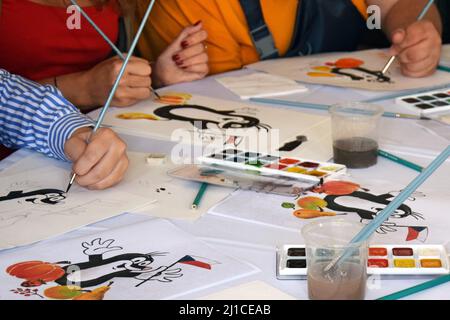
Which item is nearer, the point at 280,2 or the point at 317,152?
the point at 317,152

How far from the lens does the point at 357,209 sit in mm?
1177

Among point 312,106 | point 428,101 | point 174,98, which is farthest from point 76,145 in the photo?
point 428,101

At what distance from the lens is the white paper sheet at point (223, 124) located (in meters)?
1.46

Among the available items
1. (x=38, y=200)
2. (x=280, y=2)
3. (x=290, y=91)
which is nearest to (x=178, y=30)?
(x=280, y=2)

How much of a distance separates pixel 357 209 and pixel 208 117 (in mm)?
526

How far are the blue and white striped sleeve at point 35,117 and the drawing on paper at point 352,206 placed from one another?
1.50ft

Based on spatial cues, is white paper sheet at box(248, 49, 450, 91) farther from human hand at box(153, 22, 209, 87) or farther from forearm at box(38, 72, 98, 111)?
forearm at box(38, 72, 98, 111)

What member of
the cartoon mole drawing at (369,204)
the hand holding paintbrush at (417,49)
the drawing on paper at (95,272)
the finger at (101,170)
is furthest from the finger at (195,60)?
the drawing on paper at (95,272)

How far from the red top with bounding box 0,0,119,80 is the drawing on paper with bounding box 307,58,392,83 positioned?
21.2 inches

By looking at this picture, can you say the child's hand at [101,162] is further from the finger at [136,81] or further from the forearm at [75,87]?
the forearm at [75,87]

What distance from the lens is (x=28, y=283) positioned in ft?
3.23

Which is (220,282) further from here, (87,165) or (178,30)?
(178,30)

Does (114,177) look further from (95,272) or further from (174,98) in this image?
(174,98)

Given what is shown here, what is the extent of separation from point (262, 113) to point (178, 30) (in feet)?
2.13
